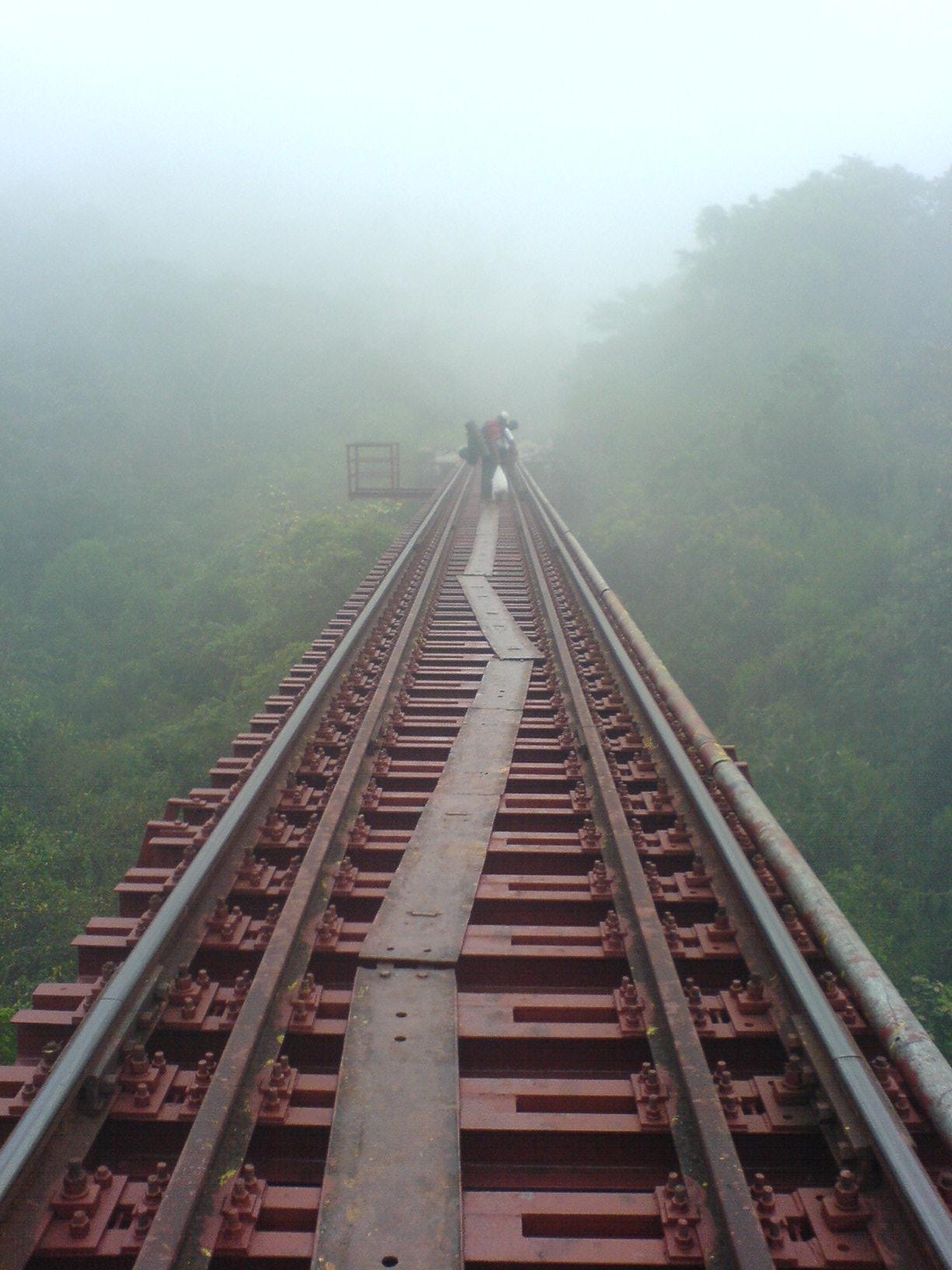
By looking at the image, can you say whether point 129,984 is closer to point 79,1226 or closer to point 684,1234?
point 79,1226

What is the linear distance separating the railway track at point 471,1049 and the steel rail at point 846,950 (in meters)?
0.01

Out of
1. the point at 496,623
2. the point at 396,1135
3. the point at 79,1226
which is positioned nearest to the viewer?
the point at 79,1226

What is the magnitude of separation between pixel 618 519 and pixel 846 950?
19.1 metres

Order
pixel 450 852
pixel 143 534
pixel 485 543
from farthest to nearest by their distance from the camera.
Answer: pixel 143 534 → pixel 485 543 → pixel 450 852

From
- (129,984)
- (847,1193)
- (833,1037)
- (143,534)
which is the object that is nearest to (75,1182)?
(129,984)

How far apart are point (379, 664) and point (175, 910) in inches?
146

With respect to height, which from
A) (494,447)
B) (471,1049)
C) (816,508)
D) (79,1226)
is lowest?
(816,508)

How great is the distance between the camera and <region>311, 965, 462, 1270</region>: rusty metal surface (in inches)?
87.0

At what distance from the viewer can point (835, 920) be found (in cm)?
318

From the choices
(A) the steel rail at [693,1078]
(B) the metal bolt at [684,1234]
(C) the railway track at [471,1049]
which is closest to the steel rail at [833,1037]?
(C) the railway track at [471,1049]

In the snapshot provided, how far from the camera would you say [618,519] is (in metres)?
21.7

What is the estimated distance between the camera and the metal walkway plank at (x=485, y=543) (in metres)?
11.3

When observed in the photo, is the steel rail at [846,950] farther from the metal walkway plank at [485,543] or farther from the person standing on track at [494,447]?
the person standing on track at [494,447]

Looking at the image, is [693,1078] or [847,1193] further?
[693,1078]
